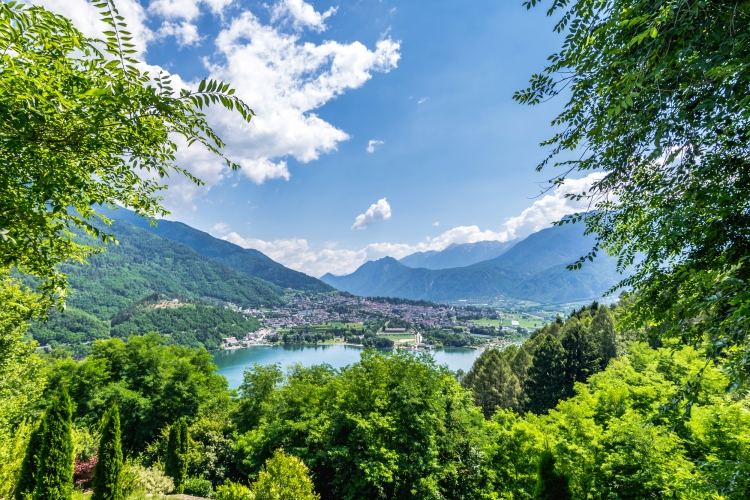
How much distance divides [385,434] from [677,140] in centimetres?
1062

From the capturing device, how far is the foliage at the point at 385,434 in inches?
389

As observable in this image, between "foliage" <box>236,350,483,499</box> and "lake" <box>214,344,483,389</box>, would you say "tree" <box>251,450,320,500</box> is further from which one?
"lake" <box>214,344,483,389</box>

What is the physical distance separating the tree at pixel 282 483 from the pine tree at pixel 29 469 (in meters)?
4.99

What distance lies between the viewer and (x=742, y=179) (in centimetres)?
271

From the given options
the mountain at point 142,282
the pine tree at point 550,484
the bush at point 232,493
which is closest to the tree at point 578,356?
the pine tree at point 550,484

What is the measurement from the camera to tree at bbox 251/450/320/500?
6309mm

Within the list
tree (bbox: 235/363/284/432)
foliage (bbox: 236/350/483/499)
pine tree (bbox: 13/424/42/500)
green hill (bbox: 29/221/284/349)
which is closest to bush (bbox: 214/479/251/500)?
foliage (bbox: 236/350/483/499)

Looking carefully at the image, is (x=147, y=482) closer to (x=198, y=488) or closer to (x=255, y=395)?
(x=198, y=488)

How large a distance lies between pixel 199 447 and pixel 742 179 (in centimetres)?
1937

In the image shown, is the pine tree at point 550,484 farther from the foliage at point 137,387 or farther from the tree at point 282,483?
the foliage at point 137,387

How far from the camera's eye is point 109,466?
794cm

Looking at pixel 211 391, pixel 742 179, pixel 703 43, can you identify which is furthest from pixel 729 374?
pixel 211 391

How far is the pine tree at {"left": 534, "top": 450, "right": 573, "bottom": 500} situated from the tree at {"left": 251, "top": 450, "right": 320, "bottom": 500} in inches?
189

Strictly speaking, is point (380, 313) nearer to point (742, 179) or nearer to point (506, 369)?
point (506, 369)
